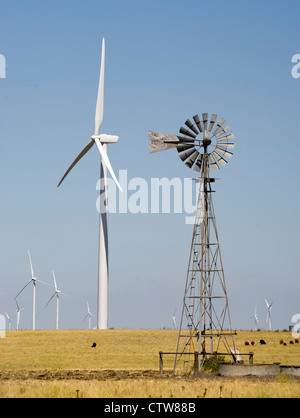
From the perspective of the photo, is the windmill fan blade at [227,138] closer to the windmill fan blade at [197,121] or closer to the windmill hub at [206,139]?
the windmill hub at [206,139]

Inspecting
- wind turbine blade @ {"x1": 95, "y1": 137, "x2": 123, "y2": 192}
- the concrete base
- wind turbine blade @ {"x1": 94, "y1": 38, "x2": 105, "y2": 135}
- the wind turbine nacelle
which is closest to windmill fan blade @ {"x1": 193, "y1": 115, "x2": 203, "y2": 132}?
the concrete base

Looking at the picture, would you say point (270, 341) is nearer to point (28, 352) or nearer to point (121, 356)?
point (121, 356)

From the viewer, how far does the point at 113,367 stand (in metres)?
47.5

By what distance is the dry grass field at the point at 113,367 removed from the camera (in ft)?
79.3

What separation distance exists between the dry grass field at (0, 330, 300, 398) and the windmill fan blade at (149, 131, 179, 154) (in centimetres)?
1168

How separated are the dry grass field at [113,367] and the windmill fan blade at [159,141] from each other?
11.7 m

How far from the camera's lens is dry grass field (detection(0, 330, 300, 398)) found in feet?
79.3

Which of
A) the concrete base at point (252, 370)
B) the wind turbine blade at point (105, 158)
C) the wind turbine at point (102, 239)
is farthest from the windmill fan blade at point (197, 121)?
the wind turbine at point (102, 239)

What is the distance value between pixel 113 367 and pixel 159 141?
17.1 m

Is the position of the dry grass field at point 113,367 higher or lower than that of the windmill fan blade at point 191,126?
lower

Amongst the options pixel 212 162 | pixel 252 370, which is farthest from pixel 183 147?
pixel 252 370

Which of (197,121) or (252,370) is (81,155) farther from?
(252,370)
